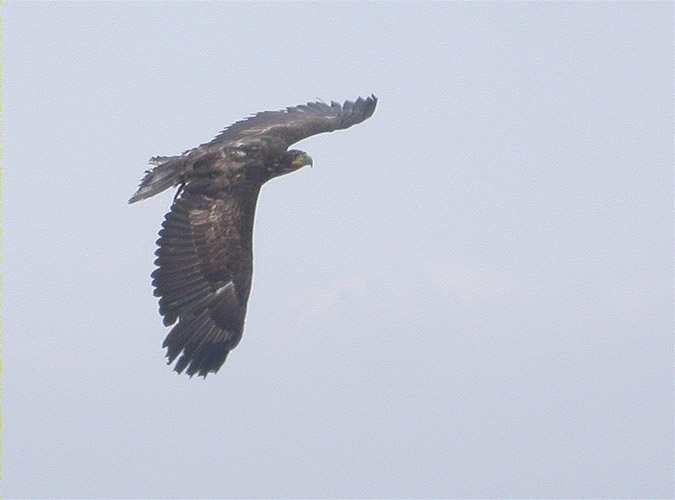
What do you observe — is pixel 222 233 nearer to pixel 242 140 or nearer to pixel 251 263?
pixel 251 263

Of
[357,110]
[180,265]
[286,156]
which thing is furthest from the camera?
[357,110]

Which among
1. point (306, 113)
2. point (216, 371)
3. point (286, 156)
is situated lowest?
point (216, 371)

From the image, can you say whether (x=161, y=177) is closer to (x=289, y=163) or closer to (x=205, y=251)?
(x=205, y=251)

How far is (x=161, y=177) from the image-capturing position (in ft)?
80.4

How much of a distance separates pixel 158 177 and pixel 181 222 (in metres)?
1.03

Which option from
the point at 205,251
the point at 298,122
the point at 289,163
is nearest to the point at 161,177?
the point at 205,251

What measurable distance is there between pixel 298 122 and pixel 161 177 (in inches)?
186

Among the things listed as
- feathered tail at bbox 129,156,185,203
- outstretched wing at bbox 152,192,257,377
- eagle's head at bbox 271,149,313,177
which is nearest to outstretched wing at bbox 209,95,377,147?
eagle's head at bbox 271,149,313,177

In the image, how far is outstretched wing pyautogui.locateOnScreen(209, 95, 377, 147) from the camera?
90.0ft

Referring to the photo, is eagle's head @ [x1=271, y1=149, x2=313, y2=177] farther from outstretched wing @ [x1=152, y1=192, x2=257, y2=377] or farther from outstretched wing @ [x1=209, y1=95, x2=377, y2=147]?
outstretched wing @ [x1=152, y1=192, x2=257, y2=377]

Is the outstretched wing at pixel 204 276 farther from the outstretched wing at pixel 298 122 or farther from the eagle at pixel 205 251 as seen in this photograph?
the outstretched wing at pixel 298 122

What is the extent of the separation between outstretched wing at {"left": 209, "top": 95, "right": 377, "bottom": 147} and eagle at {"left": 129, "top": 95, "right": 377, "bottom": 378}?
1.20 metres

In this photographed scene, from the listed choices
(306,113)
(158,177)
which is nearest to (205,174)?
(158,177)

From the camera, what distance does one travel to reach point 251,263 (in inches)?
953
